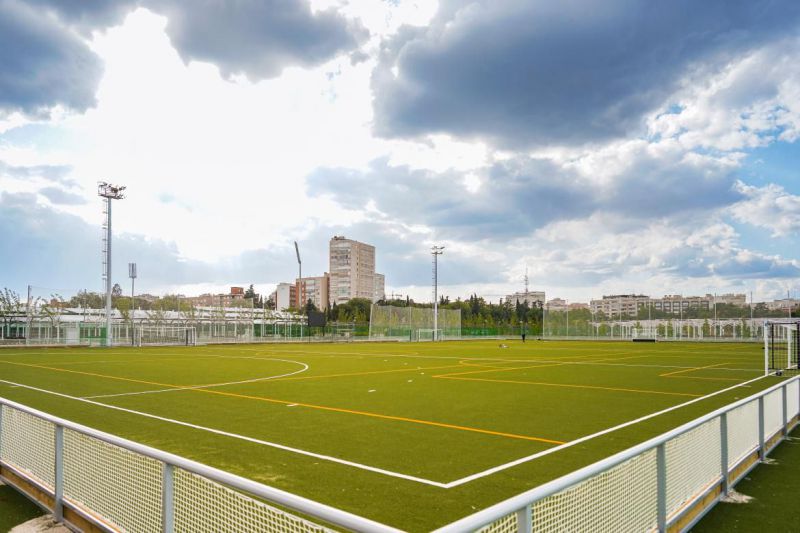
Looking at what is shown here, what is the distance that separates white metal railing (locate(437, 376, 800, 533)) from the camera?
366 cm

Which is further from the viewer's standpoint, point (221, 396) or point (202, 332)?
point (202, 332)

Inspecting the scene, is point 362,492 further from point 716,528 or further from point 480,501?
point 716,528

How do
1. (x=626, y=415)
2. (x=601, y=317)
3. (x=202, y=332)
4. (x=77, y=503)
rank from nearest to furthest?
1. (x=77, y=503)
2. (x=626, y=415)
3. (x=202, y=332)
4. (x=601, y=317)

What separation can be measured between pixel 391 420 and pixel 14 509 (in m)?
7.59

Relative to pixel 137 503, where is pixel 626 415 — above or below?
below

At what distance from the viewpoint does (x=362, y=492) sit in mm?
7637

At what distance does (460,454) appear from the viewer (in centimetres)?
987

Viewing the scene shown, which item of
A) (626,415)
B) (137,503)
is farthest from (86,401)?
(626,415)

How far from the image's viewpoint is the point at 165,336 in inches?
2389

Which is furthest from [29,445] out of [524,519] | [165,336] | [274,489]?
[165,336]

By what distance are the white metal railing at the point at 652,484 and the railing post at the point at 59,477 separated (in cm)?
544

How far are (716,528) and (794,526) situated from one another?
2.80 ft

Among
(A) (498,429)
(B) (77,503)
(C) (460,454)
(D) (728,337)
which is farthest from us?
(D) (728,337)

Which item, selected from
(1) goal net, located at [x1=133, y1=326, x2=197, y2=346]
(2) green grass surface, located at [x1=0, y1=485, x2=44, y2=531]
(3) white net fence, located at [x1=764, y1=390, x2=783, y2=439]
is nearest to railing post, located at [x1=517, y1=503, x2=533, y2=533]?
(2) green grass surface, located at [x1=0, y1=485, x2=44, y2=531]
